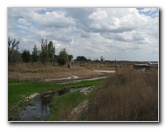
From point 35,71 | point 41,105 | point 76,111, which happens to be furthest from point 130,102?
point 41,105

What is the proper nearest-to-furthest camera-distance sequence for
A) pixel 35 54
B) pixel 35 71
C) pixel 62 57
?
pixel 35 54
pixel 62 57
pixel 35 71

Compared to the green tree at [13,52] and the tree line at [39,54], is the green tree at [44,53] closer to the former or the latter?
the tree line at [39,54]

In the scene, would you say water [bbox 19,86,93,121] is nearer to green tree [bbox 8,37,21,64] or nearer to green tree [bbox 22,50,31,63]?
green tree [bbox 22,50,31,63]

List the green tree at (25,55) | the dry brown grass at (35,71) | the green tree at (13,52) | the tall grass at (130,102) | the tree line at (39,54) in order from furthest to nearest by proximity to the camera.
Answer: the dry brown grass at (35,71) → the green tree at (25,55) → the tree line at (39,54) → the green tree at (13,52) → the tall grass at (130,102)

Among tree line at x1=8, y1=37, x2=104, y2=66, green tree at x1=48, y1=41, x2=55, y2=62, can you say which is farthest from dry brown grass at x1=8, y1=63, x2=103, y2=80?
green tree at x1=48, y1=41, x2=55, y2=62

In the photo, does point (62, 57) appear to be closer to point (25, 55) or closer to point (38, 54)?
point (38, 54)

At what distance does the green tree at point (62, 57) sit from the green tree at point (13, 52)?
847 millimetres

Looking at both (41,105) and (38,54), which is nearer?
(38,54)

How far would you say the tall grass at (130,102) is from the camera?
4801 mm

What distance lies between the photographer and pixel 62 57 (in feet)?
19.9

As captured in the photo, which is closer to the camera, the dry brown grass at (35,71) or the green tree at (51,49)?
the green tree at (51,49)

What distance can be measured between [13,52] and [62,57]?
3.98ft

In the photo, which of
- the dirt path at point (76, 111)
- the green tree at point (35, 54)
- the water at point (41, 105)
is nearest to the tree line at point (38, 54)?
the green tree at point (35, 54)
